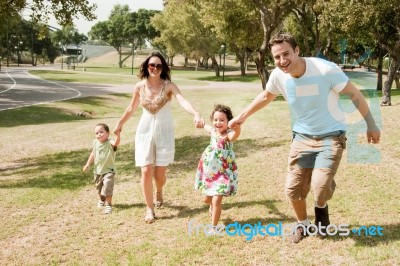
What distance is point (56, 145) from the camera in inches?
569

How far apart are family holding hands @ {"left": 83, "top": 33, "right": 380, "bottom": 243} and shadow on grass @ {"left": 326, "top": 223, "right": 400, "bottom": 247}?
380mm

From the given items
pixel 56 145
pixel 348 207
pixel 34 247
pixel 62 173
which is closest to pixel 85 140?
pixel 56 145

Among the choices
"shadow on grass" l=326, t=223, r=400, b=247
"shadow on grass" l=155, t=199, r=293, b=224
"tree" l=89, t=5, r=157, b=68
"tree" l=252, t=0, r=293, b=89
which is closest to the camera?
"shadow on grass" l=326, t=223, r=400, b=247

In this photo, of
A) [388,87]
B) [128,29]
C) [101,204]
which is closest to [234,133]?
[101,204]

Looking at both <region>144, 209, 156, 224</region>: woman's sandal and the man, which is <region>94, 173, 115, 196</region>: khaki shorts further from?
the man

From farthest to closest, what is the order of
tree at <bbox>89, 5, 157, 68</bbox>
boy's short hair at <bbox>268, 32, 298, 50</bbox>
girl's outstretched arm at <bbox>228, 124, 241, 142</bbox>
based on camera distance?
tree at <bbox>89, 5, 157, 68</bbox>, girl's outstretched arm at <bbox>228, 124, 241, 142</bbox>, boy's short hair at <bbox>268, 32, 298, 50</bbox>

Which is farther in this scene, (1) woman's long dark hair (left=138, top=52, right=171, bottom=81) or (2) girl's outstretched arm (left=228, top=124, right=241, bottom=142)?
(1) woman's long dark hair (left=138, top=52, right=171, bottom=81)

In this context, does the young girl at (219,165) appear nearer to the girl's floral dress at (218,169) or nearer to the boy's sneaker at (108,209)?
the girl's floral dress at (218,169)

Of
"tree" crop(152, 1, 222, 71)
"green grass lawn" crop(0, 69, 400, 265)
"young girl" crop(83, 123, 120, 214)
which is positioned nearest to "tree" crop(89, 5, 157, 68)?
"tree" crop(152, 1, 222, 71)

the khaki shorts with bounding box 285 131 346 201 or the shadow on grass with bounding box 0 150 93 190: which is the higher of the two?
the khaki shorts with bounding box 285 131 346 201

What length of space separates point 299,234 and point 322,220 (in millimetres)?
351

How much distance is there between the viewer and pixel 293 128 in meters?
5.09

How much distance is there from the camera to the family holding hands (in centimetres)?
454

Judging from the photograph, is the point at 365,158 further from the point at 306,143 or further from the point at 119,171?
the point at 119,171
